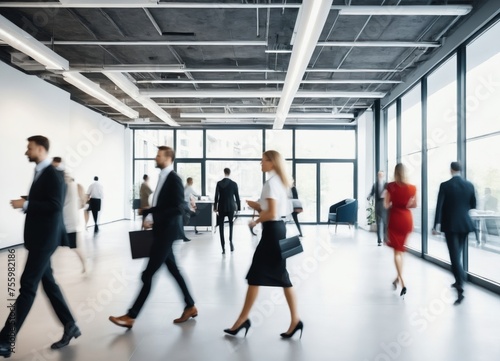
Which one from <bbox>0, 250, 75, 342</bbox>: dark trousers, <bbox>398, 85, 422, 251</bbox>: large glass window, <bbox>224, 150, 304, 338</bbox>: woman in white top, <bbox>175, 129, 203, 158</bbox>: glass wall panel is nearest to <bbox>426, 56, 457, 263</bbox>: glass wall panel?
<bbox>398, 85, 422, 251</bbox>: large glass window

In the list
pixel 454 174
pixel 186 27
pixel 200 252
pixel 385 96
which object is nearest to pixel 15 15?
pixel 186 27

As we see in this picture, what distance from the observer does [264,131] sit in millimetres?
14594

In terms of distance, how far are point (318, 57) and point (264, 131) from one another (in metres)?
6.72

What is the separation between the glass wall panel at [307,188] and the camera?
14.2 meters

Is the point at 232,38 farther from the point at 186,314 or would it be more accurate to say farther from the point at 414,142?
the point at 186,314

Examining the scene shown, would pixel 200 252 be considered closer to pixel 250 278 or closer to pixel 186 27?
pixel 186 27

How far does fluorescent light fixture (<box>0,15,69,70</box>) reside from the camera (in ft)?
16.5

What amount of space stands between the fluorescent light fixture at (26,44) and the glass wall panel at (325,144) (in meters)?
9.26

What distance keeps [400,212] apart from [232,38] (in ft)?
13.3

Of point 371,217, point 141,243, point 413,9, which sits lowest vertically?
point 371,217

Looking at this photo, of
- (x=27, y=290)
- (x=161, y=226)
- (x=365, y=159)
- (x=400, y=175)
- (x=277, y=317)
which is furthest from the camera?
(x=365, y=159)

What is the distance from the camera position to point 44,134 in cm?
880

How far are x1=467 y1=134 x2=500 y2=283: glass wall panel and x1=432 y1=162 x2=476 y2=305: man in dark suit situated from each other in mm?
596

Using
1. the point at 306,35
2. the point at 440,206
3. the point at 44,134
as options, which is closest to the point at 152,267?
the point at 440,206
